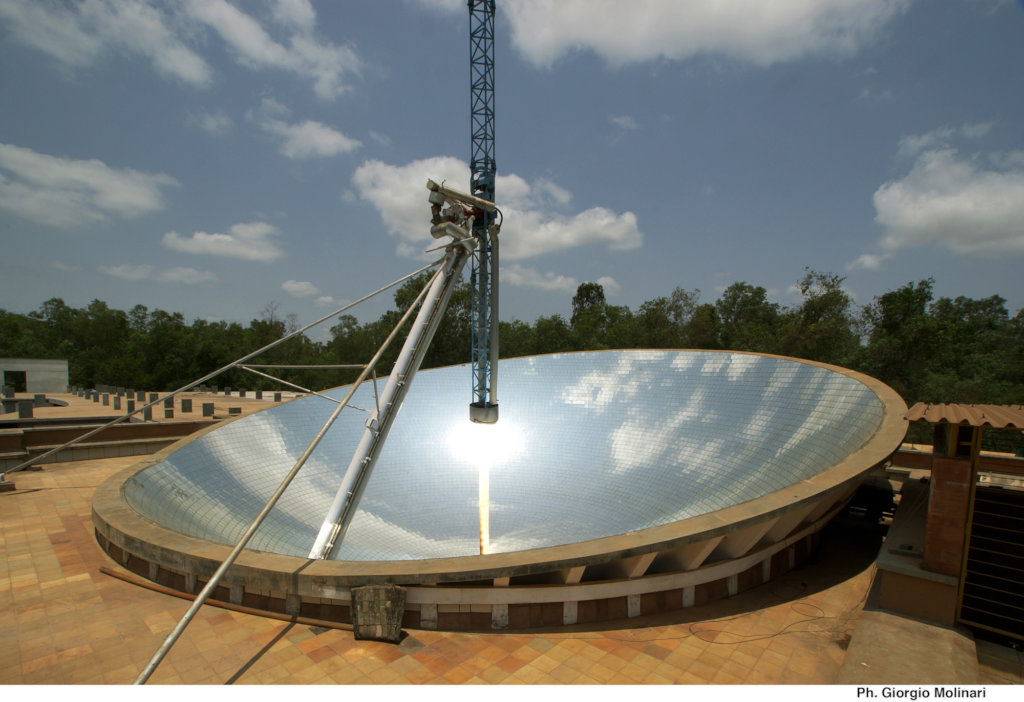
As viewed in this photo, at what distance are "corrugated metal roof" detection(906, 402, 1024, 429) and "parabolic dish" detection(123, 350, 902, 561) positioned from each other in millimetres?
887

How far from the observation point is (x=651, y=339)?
54.5 meters

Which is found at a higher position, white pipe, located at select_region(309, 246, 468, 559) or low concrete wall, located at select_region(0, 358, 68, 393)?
white pipe, located at select_region(309, 246, 468, 559)

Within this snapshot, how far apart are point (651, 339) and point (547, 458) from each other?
44335mm

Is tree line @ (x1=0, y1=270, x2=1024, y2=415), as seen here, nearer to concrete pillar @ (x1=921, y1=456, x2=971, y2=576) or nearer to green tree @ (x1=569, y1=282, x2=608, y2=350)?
green tree @ (x1=569, y1=282, x2=608, y2=350)

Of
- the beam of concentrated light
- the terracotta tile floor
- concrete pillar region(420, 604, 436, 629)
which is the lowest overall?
the terracotta tile floor

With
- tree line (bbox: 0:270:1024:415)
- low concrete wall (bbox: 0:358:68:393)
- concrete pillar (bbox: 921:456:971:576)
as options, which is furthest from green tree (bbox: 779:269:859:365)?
low concrete wall (bbox: 0:358:68:393)

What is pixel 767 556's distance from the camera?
7.95m

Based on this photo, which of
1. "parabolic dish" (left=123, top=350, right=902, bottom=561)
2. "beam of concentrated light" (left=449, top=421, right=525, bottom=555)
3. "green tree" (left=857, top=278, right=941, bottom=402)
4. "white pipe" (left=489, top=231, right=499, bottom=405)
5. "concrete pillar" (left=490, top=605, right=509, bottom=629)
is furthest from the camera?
"green tree" (left=857, top=278, right=941, bottom=402)

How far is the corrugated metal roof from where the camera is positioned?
251 inches

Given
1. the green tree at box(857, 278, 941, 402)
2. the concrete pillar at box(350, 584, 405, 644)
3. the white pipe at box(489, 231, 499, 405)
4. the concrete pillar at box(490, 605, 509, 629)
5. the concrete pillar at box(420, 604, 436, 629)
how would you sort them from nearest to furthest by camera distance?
the concrete pillar at box(350, 584, 405, 644) < the concrete pillar at box(420, 604, 436, 629) < the concrete pillar at box(490, 605, 509, 629) < the white pipe at box(489, 231, 499, 405) < the green tree at box(857, 278, 941, 402)

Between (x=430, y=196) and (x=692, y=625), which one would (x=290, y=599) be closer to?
(x=692, y=625)

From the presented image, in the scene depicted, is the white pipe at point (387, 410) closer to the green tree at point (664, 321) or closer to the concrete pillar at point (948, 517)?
the concrete pillar at point (948, 517)

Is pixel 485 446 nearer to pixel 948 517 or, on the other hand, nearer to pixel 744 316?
pixel 948 517

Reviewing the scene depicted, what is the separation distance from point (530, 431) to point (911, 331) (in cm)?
3349
